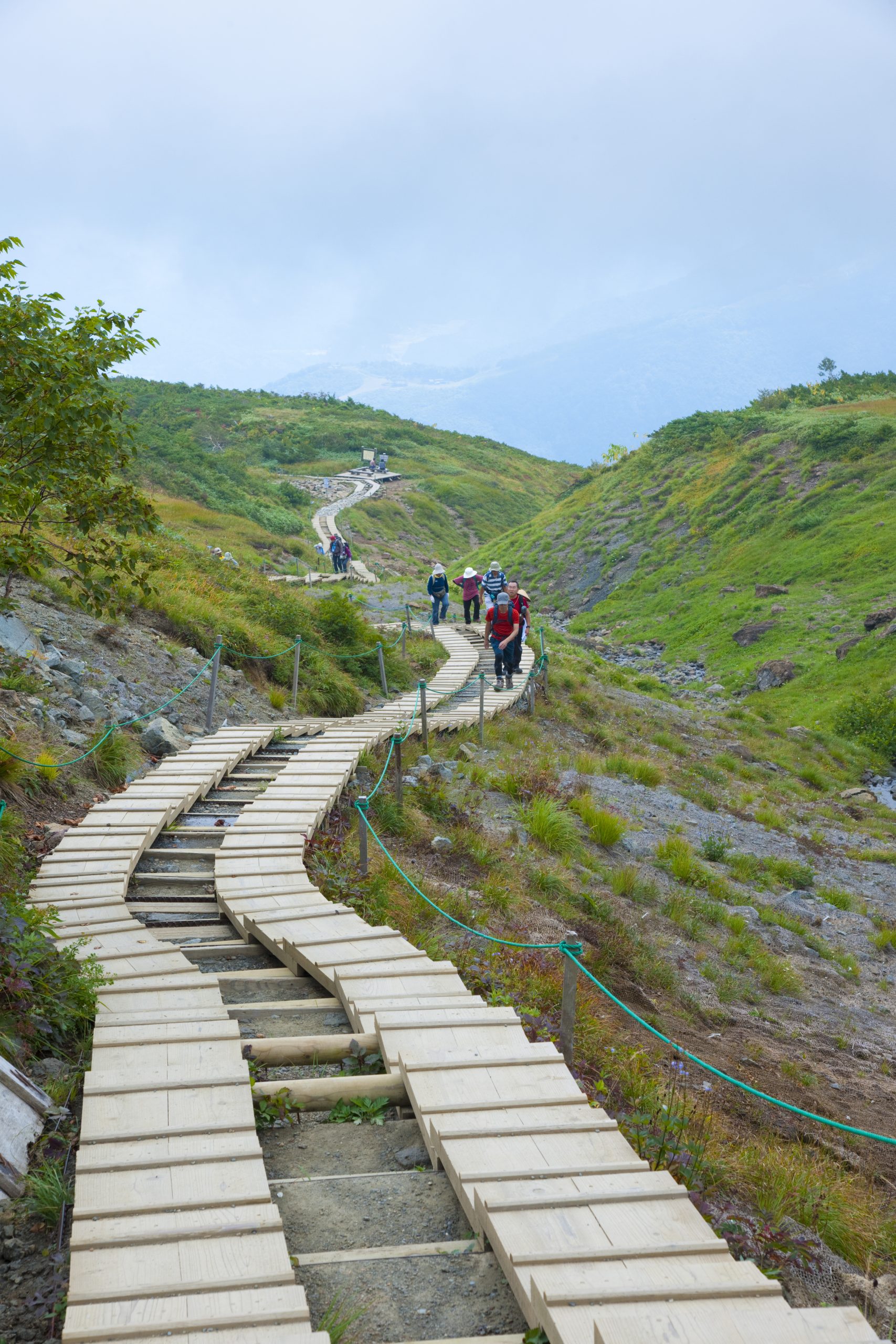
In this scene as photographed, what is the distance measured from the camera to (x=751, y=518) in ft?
118

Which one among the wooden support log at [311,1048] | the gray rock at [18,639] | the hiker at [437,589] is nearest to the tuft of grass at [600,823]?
the gray rock at [18,639]

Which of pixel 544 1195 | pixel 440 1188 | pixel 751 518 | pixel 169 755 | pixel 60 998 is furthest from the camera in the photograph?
pixel 751 518

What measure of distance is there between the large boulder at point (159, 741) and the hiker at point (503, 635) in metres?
8.07

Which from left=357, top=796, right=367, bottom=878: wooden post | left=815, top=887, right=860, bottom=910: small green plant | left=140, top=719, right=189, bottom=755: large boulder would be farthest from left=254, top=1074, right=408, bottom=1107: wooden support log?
left=815, top=887, right=860, bottom=910: small green plant

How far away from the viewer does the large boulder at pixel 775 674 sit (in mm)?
25734

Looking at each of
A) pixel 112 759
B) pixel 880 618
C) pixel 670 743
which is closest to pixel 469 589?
pixel 670 743

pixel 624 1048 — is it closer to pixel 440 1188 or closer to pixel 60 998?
pixel 440 1188

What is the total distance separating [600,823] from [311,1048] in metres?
8.39

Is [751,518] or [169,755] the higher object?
[751,518]

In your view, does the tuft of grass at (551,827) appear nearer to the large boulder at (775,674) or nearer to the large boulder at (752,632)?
the large boulder at (775,674)

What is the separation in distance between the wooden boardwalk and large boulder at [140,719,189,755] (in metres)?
4.54

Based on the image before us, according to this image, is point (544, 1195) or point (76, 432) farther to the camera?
point (76, 432)

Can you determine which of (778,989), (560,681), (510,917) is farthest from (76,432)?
(560,681)

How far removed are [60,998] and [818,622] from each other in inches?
1058
